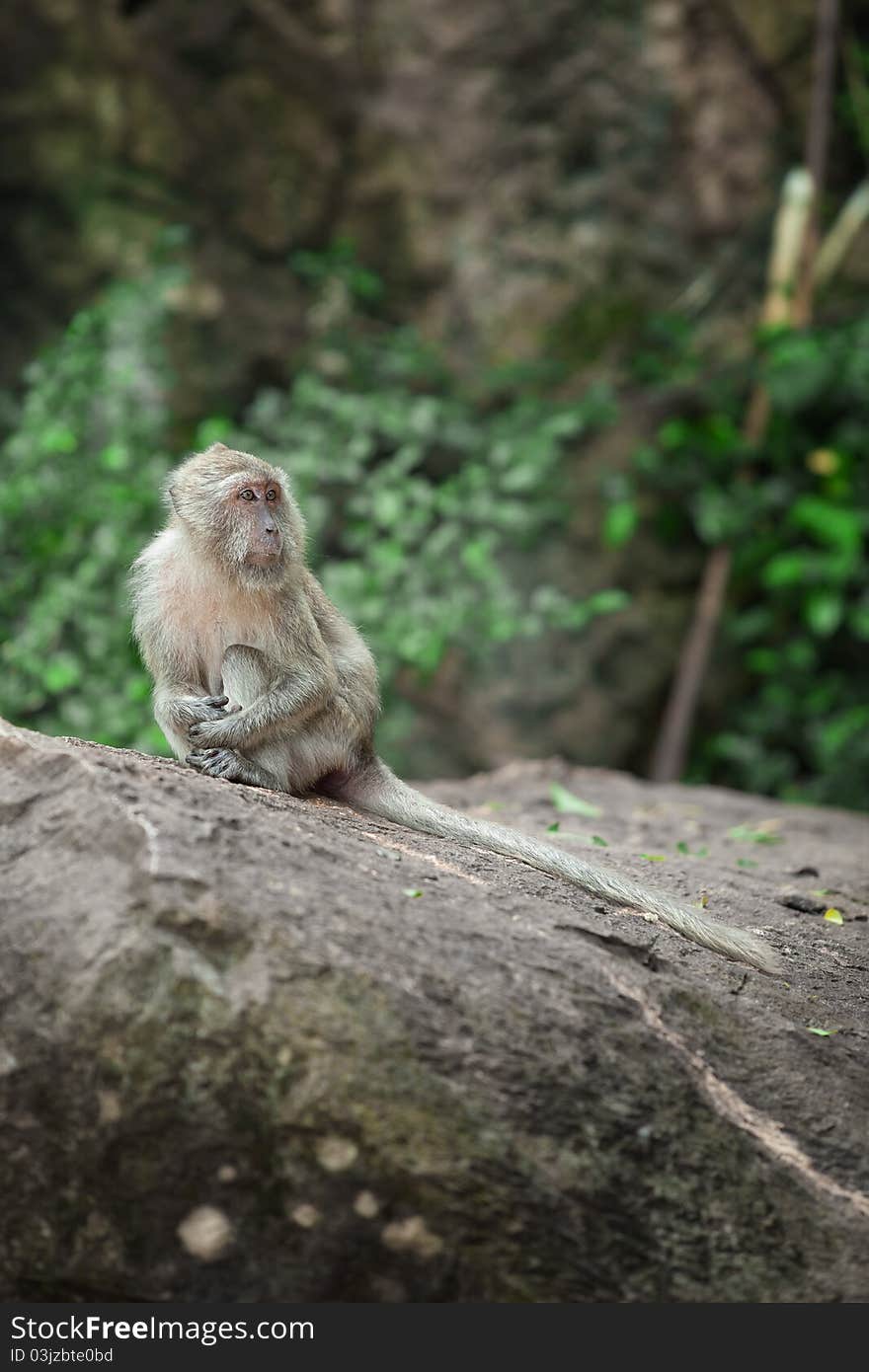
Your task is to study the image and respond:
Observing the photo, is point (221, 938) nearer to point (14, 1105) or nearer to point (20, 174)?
point (14, 1105)

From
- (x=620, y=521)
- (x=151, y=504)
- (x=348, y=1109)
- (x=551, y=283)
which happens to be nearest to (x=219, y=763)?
(x=348, y=1109)

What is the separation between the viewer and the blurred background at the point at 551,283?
867 cm

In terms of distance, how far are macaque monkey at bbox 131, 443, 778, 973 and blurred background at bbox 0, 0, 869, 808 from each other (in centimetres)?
414

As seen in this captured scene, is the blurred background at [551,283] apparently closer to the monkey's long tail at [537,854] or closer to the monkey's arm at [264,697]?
the monkey's long tail at [537,854]

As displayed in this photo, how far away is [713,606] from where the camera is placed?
9.12 m

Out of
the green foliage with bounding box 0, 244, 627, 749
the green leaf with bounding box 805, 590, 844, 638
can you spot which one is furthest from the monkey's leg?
the green leaf with bounding box 805, 590, 844, 638

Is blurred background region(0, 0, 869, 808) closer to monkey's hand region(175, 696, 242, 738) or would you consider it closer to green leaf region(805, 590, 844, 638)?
green leaf region(805, 590, 844, 638)

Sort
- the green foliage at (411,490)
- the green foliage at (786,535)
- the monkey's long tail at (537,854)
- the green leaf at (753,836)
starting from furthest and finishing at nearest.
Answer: the green foliage at (786,535) < the green foliage at (411,490) < the green leaf at (753,836) < the monkey's long tail at (537,854)

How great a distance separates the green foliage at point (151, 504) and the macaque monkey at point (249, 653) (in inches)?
61.4

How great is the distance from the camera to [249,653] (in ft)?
13.5

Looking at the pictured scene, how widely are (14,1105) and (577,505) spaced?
23.5ft

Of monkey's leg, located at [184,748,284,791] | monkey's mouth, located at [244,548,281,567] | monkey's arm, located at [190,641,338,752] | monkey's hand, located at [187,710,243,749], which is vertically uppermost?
monkey's mouth, located at [244,548,281,567]

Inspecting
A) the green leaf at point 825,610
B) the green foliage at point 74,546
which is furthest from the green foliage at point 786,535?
the green foliage at point 74,546

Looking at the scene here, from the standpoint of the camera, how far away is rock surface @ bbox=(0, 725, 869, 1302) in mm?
2643
